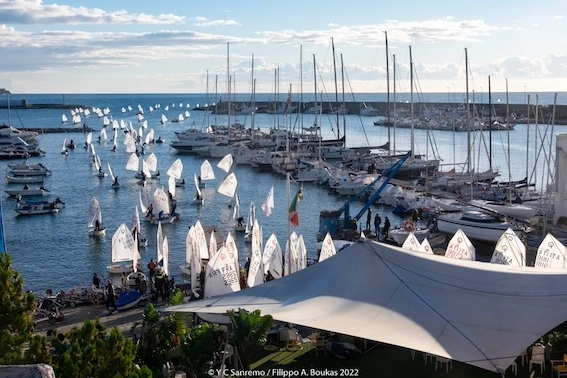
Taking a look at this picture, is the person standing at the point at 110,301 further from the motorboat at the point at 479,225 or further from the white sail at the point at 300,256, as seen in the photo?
the motorboat at the point at 479,225

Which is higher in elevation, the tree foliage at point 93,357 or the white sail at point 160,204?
the tree foliage at point 93,357

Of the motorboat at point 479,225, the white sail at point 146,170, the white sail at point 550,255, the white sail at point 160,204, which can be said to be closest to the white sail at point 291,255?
the white sail at point 550,255

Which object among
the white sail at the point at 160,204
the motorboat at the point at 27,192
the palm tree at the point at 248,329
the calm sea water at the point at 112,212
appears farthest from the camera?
the motorboat at the point at 27,192

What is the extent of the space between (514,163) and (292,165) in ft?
93.2

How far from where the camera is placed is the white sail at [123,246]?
1204 inches

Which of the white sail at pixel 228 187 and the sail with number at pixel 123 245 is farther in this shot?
the white sail at pixel 228 187

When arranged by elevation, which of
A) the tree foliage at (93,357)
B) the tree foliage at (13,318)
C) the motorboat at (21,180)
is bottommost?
the motorboat at (21,180)

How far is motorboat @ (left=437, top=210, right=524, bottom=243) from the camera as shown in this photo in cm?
3309

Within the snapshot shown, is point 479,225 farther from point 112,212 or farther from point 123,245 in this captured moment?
point 112,212

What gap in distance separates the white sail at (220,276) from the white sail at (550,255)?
8.93 meters

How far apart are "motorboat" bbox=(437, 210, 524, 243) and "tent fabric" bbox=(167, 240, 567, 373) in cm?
1621

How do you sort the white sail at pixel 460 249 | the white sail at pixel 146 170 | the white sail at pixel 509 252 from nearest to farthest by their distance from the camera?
the white sail at pixel 509 252, the white sail at pixel 460 249, the white sail at pixel 146 170

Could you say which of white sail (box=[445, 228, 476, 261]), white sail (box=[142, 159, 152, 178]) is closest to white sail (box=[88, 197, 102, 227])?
white sail (box=[445, 228, 476, 261])

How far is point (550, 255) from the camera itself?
22.6m
